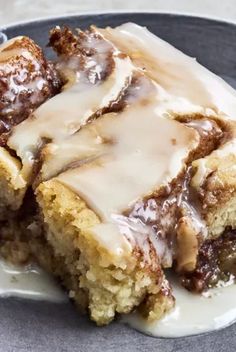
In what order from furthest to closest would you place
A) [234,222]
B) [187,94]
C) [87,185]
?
[187,94] < [234,222] < [87,185]

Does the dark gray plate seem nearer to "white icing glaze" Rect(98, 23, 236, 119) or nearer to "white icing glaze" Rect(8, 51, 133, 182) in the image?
"white icing glaze" Rect(8, 51, 133, 182)

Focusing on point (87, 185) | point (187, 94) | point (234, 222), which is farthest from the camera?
point (187, 94)

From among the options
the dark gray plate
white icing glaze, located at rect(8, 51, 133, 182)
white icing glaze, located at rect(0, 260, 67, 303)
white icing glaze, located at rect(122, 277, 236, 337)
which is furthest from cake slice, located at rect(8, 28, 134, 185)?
white icing glaze, located at rect(122, 277, 236, 337)

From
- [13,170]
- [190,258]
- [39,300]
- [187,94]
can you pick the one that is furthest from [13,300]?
[187,94]

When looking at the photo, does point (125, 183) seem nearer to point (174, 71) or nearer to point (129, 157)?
point (129, 157)

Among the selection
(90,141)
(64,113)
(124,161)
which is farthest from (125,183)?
(64,113)

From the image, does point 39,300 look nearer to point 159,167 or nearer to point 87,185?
point 87,185
